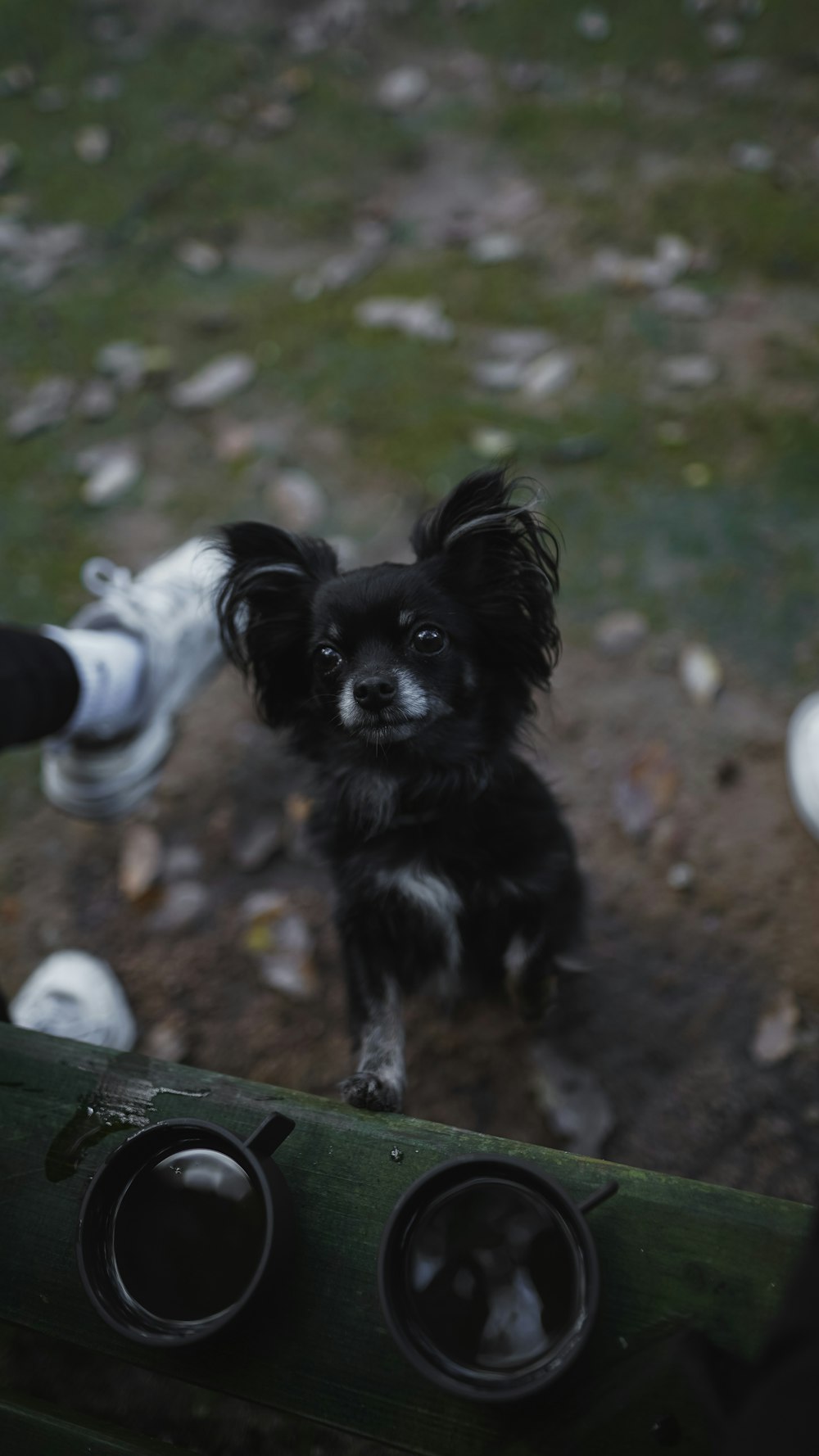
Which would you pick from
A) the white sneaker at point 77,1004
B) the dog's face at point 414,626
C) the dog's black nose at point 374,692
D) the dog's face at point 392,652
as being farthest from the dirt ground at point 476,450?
the dog's black nose at point 374,692

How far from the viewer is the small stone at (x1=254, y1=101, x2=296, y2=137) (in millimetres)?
4910

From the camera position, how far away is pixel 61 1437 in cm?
125

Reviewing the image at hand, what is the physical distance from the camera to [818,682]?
2744 millimetres

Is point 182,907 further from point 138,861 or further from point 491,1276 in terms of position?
point 491,1276

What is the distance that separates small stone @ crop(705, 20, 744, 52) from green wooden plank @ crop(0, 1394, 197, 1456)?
5.90 meters

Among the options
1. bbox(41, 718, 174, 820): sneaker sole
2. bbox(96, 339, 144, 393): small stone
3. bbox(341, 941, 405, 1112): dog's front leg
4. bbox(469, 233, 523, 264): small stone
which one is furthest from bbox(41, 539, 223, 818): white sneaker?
bbox(469, 233, 523, 264): small stone

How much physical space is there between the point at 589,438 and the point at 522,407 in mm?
332

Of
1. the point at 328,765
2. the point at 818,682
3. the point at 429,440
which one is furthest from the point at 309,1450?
the point at 429,440

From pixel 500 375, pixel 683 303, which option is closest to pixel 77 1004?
pixel 500 375

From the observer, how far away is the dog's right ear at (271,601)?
1.96 metres

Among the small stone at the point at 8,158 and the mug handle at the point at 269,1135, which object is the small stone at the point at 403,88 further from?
the mug handle at the point at 269,1135

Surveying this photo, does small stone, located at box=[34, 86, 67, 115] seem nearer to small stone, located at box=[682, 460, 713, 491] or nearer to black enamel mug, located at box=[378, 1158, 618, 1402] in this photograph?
small stone, located at box=[682, 460, 713, 491]

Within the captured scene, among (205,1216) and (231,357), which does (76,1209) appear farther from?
(231,357)

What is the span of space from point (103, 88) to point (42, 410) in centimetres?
282
